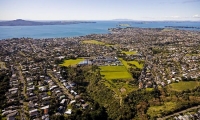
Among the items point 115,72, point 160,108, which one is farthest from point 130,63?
point 160,108

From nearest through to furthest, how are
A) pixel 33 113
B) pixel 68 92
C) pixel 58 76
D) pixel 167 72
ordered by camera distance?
pixel 33 113, pixel 68 92, pixel 58 76, pixel 167 72

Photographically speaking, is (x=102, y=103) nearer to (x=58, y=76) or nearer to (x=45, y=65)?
(x=58, y=76)

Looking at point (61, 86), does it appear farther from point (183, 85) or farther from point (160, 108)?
point (183, 85)

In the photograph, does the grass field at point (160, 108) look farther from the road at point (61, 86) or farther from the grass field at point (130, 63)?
the grass field at point (130, 63)

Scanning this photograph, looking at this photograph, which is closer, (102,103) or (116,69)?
(102,103)

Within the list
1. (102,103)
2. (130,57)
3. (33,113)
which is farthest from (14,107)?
(130,57)

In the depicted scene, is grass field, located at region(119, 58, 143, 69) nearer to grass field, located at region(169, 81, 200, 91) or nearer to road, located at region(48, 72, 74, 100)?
grass field, located at region(169, 81, 200, 91)
